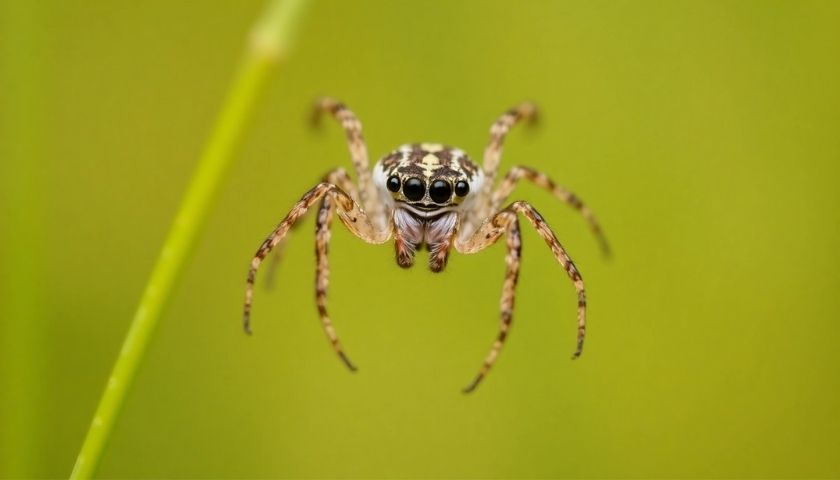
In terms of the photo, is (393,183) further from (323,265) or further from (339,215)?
(323,265)

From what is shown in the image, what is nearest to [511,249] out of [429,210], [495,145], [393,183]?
[429,210]

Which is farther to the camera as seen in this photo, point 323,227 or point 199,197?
point 323,227

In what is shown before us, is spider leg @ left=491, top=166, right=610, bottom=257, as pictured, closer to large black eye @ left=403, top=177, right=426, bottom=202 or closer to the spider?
the spider

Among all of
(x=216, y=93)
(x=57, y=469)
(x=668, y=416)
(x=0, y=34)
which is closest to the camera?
(x=0, y=34)

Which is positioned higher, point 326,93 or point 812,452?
point 326,93

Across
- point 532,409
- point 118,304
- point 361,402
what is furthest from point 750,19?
point 118,304

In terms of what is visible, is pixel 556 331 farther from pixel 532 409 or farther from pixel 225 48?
pixel 225 48
